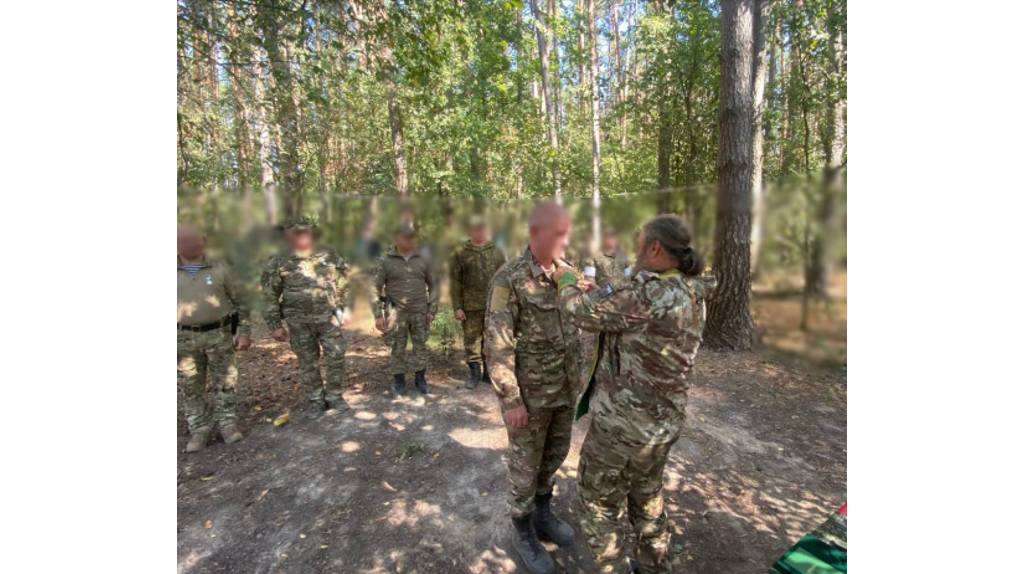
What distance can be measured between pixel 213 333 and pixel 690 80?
9.45 m

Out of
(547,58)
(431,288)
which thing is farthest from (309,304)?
(547,58)

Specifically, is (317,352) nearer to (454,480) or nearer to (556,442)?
(454,480)

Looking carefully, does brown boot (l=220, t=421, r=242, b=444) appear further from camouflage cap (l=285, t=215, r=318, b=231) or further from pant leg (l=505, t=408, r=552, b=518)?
pant leg (l=505, t=408, r=552, b=518)

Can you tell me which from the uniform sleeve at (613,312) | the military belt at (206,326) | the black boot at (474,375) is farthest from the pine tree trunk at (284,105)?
the uniform sleeve at (613,312)

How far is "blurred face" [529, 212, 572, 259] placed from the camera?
6.96ft

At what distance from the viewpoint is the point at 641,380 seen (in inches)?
75.4

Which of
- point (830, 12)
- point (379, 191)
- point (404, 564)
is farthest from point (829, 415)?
point (379, 191)

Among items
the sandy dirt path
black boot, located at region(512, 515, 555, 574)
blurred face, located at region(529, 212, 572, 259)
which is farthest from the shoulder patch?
the sandy dirt path

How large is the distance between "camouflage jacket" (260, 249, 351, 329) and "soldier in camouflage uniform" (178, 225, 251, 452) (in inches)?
10.6

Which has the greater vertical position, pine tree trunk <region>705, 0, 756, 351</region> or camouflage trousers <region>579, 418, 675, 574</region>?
pine tree trunk <region>705, 0, 756, 351</region>

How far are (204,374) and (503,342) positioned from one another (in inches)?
134

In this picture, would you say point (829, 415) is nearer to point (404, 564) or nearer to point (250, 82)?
point (404, 564)

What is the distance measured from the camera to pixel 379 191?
34.8 feet

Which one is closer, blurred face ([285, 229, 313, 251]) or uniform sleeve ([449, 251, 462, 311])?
blurred face ([285, 229, 313, 251])
